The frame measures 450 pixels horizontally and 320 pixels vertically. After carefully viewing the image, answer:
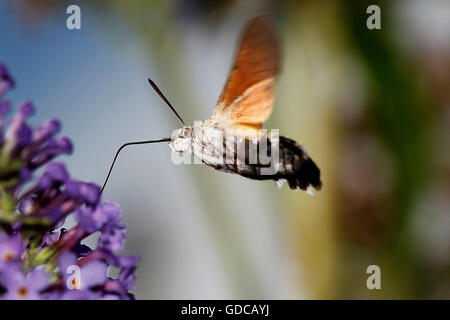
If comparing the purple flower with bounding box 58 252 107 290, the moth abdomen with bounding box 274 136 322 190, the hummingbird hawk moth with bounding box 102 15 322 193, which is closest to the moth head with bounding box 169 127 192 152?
the hummingbird hawk moth with bounding box 102 15 322 193

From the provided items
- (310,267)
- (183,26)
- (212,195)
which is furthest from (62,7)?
(310,267)

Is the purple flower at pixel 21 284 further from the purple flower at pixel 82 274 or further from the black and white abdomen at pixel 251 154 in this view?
the black and white abdomen at pixel 251 154

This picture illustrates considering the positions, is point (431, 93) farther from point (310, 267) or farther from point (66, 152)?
point (66, 152)

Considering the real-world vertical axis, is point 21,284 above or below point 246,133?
below

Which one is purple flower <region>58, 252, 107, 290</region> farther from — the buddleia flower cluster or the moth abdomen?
the moth abdomen

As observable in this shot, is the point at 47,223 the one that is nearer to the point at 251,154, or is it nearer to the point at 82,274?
the point at 82,274

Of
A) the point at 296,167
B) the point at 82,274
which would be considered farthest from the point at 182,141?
the point at 82,274
